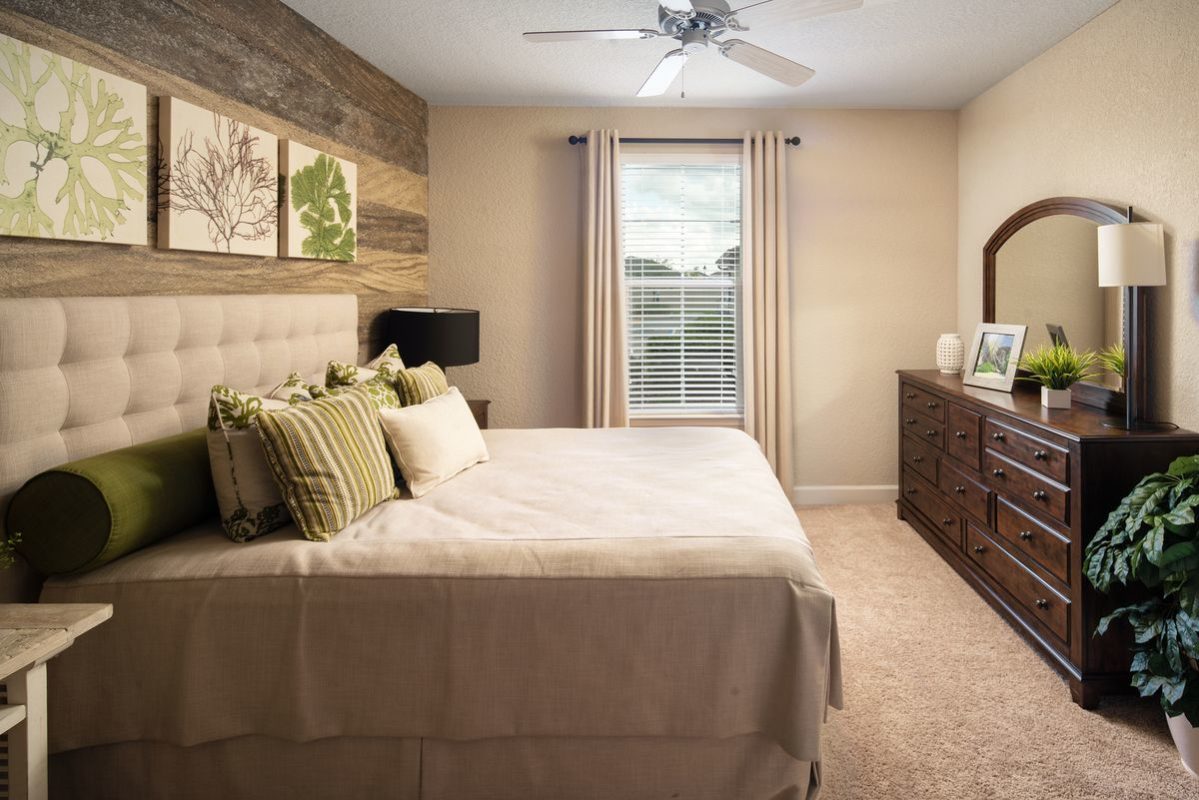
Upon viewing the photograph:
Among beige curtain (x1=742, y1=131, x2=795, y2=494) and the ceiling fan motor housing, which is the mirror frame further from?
the ceiling fan motor housing

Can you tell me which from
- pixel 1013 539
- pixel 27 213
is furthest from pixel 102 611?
pixel 1013 539

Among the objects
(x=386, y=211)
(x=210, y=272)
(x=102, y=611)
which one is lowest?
(x=102, y=611)

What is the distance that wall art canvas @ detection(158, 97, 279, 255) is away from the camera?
102 inches

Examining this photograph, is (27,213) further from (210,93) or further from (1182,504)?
(1182,504)

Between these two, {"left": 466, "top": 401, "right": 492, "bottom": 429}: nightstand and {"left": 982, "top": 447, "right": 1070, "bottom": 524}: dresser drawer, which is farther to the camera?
{"left": 466, "top": 401, "right": 492, "bottom": 429}: nightstand

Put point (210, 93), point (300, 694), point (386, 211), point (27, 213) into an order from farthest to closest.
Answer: point (386, 211) → point (210, 93) → point (27, 213) → point (300, 694)

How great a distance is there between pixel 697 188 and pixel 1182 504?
339 cm

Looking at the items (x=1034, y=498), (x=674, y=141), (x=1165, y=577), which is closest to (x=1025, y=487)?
(x=1034, y=498)

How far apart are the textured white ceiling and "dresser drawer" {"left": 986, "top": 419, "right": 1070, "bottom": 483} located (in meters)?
1.73

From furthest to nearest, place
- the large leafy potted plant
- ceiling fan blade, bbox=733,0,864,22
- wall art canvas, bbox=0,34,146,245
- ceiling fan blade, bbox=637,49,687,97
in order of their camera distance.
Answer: ceiling fan blade, bbox=637,49,687,97 → ceiling fan blade, bbox=733,0,864,22 → the large leafy potted plant → wall art canvas, bbox=0,34,146,245

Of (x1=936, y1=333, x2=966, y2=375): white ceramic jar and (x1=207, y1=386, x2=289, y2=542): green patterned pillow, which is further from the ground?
(x1=936, y1=333, x2=966, y2=375): white ceramic jar

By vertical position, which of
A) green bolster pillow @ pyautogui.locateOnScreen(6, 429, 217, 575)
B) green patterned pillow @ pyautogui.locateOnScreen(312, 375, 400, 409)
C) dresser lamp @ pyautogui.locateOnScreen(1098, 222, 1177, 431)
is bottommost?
green bolster pillow @ pyautogui.locateOnScreen(6, 429, 217, 575)

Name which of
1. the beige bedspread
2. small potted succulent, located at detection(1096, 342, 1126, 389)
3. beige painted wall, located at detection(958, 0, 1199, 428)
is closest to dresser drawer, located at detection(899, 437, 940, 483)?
small potted succulent, located at detection(1096, 342, 1126, 389)

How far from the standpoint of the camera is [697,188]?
16.4ft
